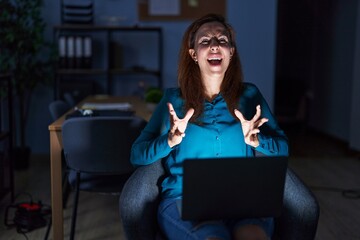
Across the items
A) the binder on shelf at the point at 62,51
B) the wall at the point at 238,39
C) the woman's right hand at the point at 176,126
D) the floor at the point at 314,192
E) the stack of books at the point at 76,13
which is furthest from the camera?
the wall at the point at 238,39

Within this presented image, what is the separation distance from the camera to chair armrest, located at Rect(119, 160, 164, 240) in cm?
177

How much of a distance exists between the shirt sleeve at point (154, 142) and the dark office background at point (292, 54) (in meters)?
3.22

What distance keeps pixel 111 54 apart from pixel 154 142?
322 cm

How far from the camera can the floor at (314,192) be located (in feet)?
9.66

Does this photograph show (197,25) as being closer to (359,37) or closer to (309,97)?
(359,37)

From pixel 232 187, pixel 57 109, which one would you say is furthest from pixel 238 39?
pixel 232 187

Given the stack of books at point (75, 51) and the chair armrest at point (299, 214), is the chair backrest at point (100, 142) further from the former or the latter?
the stack of books at point (75, 51)

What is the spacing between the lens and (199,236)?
5.11 feet

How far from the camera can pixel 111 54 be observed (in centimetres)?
490

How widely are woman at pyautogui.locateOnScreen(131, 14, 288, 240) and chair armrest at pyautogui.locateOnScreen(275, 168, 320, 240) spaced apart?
4.4 inches

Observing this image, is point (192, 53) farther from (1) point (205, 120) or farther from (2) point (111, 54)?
(2) point (111, 54)

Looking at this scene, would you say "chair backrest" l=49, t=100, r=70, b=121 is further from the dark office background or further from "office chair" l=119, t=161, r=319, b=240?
the dark office background

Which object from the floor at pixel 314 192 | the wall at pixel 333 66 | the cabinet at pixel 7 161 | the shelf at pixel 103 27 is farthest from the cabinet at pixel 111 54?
the wall at pixel 333 66

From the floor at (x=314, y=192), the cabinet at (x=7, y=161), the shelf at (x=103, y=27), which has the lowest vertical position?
the floor at (x=314, y=192)
